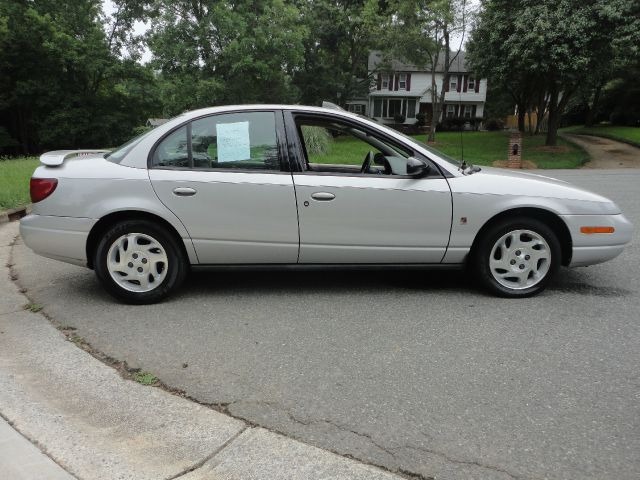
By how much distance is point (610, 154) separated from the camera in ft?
76.6

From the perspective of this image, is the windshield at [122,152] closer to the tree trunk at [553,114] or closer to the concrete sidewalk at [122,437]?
the concrete sidewalk at [122,437]

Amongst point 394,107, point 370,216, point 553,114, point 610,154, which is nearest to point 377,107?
point 394,107

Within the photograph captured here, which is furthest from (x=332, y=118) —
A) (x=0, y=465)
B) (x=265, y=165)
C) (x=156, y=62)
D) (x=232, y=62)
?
(x=156, y=62)

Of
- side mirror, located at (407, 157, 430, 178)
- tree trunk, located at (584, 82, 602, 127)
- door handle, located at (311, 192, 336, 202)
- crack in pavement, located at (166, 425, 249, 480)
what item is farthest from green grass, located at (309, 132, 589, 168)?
crack in pavement, located at (166, 425, 249, 480)

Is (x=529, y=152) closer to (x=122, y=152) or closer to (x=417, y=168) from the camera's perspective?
(x=417, y=168)

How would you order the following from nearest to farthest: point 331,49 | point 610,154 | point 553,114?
point 610,154 < point 553,114 < point 331,49

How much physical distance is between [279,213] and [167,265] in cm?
101

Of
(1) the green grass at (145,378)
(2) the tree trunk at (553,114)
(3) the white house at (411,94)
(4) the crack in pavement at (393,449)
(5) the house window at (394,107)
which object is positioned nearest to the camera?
(4) the crack in pavement at (393,449)

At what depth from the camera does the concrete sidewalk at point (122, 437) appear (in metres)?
2.35

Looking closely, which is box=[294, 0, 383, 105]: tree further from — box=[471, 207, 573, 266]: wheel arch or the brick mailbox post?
box=[471, 207, 573, 266]: wheel arch

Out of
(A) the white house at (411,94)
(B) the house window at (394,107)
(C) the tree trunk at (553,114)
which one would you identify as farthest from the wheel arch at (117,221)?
(B) the house window at (394,107)

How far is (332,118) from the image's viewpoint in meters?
4.65

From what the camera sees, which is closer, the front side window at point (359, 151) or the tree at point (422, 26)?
the front side window at point (359, 151)

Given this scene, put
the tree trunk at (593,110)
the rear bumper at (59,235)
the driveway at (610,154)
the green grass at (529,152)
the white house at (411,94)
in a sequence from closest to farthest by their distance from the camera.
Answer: the rear bumper at (59,235), the driveway at (610,154), the green grass at (529,152), the tree trunk at (593,110), the white house at (411,94)
